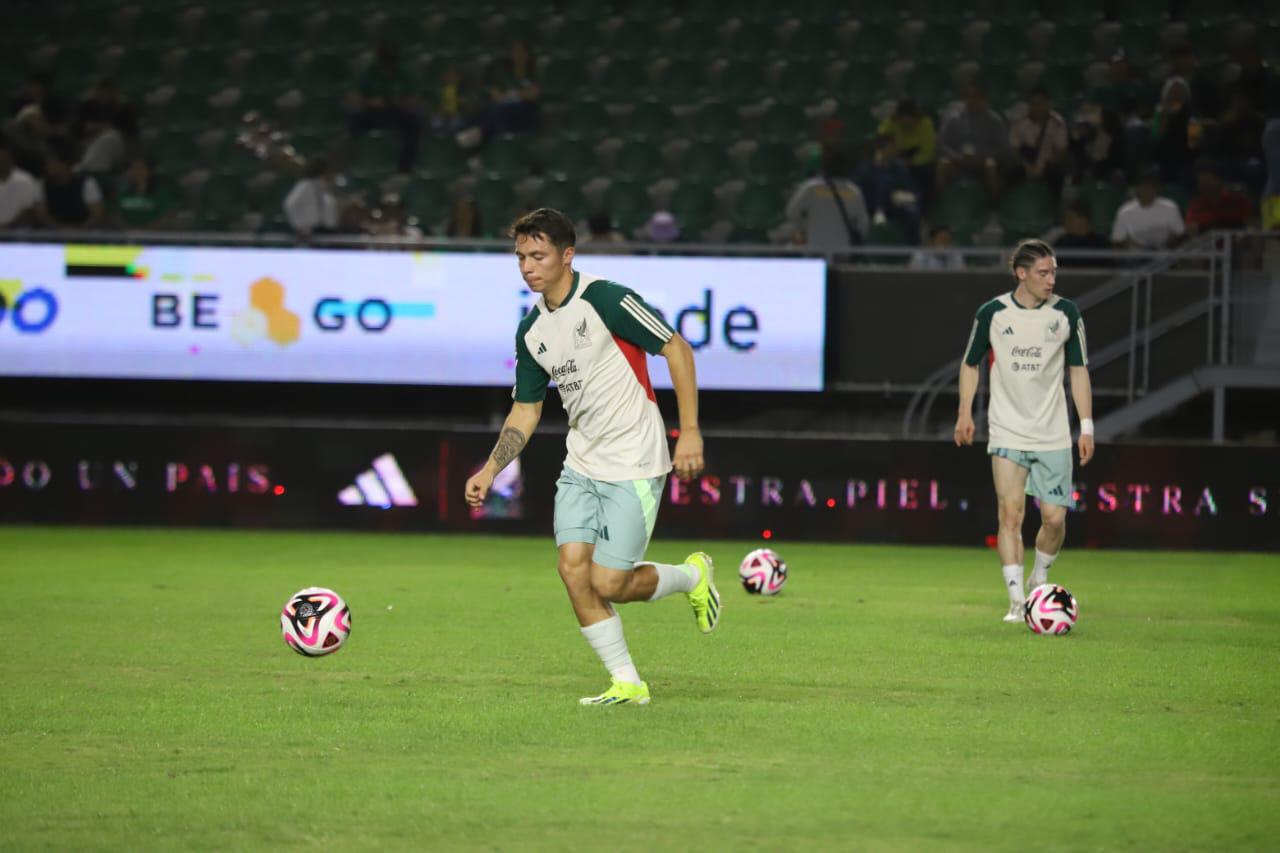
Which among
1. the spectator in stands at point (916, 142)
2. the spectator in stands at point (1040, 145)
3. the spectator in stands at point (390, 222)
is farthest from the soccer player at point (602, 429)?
the spectator in stands at point (1040, 145)

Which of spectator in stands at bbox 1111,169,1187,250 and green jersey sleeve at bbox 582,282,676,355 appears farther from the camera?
spectator in stands at bbox 1111,169,1187,250

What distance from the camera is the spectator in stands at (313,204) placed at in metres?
19.7

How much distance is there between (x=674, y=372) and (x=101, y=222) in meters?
13.4

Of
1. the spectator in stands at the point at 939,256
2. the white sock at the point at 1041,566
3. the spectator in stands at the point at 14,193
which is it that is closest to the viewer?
the white sock at the point at 1041,566

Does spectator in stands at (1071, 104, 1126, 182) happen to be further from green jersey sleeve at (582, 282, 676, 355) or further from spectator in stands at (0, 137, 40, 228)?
green jersey sleeve at (582, 282, 676, 355)

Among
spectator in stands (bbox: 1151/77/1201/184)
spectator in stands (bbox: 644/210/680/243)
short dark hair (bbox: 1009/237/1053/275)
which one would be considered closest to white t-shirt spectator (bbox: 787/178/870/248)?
spectator in stands (bbox: 644/210/680/243)

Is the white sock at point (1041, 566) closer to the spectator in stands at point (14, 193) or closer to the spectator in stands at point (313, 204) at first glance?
the spectator in stands at point (313, 204)

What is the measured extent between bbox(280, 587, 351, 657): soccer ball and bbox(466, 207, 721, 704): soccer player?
59.1 inches

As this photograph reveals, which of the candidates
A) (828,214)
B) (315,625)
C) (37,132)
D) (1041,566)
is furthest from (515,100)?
(315,625)

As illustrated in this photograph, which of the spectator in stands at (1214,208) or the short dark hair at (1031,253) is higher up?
the spectator in stands at (1214,208)

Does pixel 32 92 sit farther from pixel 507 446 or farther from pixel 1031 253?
pixel 507 446

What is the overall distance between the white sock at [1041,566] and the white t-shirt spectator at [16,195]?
12.8 m

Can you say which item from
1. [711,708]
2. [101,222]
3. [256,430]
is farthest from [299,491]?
[711,708]

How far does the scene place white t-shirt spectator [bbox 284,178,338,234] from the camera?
1972 centimetres
